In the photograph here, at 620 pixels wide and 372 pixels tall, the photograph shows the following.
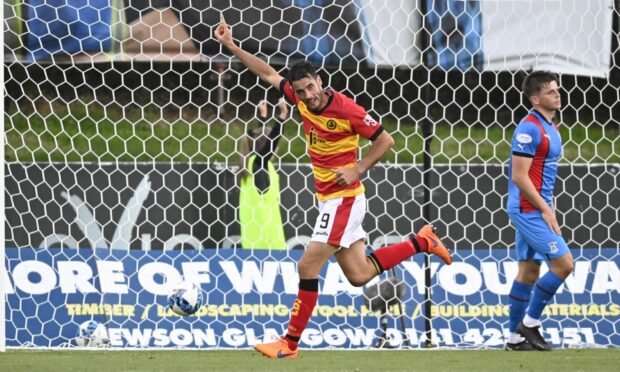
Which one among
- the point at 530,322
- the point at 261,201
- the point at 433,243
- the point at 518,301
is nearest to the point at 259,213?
the point at 261,201

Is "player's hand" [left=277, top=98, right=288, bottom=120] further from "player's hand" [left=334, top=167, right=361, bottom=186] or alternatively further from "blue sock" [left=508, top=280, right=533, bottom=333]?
"blue sock" [left=508, top=280, right=533, bottom=333]

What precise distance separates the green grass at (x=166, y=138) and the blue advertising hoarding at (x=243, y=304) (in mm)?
1413

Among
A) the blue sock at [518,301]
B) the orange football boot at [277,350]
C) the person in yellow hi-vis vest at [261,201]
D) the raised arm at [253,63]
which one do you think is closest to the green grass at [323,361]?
the orange football boot at [277,350]

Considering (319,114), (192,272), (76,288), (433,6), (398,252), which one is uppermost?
(433,6)

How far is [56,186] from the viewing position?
8.00 m

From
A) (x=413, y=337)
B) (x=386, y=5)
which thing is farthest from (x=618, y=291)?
(x=386, y=5)

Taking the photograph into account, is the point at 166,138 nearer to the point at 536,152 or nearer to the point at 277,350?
the point at 277,350

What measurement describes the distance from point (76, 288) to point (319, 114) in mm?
2515

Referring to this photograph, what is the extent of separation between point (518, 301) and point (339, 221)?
55.6 inches

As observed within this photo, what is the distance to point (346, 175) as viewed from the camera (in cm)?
622

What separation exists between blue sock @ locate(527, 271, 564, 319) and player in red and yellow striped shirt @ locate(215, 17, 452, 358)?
1125 millimetres

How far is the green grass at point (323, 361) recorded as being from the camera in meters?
5.84

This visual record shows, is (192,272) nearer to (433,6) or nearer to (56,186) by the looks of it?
(56,186)

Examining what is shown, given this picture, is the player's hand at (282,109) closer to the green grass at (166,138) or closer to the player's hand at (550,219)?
the green grass at (166,138)
